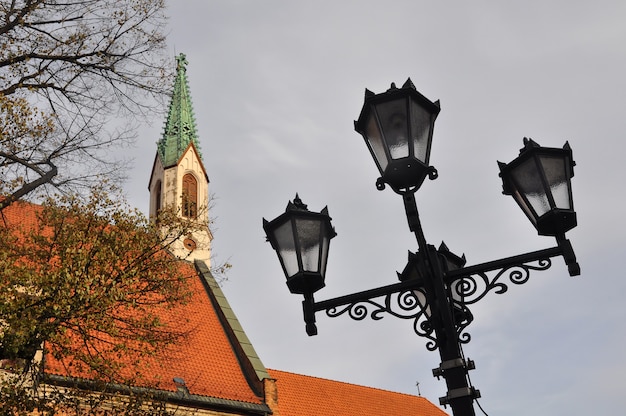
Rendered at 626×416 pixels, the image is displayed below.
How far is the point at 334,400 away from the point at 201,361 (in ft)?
25.6

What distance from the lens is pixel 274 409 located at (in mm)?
16078

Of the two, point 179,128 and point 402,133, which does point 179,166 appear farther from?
point 402,133

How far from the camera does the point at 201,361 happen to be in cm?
1664

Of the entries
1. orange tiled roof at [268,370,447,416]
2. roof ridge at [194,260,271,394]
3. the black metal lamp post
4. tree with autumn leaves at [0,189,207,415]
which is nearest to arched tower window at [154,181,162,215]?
roof ridge at [194,260,271,394]

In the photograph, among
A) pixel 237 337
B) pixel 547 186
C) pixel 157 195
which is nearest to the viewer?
pixel 547 186

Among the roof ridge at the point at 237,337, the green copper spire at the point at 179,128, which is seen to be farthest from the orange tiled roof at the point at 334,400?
the green copper spire at the point at 179,128

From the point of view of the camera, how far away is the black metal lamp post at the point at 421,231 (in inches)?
170

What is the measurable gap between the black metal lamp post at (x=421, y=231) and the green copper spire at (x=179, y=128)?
20621 mm

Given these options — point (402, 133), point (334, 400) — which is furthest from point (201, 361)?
point (402, 133)

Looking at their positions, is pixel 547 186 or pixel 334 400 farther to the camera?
pixel 334 400

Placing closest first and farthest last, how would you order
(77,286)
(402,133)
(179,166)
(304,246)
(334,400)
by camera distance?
(402,133), (304,246), (77,286), (334,400), (179,166)

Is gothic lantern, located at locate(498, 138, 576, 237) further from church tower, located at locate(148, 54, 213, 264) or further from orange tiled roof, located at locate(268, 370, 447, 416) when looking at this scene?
church tower, located at locate(148, 54, 213, 264)

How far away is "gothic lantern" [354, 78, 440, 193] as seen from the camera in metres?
4.56

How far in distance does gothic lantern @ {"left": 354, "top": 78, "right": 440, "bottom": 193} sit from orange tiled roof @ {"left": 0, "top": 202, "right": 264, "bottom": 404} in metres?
10.1
